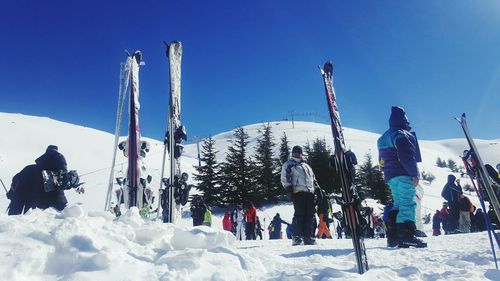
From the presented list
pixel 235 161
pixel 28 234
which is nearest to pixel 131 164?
pixel 28 234

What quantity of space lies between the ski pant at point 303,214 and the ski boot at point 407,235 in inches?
61.9

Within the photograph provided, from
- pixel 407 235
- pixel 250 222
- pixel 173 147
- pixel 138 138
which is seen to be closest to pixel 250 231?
pixel 250 222

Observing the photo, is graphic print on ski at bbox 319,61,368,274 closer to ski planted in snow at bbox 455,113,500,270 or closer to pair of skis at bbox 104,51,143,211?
ski planted in snow at bbox 455,113,500,270

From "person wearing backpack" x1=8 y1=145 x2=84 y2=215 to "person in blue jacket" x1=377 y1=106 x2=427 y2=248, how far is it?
5.25m

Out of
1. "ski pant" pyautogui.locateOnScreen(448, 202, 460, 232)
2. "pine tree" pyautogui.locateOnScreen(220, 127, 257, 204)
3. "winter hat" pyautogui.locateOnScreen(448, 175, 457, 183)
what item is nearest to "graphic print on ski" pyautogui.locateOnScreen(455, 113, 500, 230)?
"winter hat" pyautogui.locateOnScreen(448, 175, 457, 183)

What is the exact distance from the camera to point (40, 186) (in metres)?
6.86

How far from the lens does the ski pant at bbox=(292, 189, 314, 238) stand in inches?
260

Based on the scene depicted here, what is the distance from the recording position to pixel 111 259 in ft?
9.21

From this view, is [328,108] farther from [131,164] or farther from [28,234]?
[131,164]

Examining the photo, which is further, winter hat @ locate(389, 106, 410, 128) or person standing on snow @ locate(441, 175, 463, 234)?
person standing on snow @ locate(441, 175, 463, 234)

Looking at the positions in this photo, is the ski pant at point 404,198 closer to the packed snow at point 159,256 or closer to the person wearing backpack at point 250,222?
the packed snow at point 159,256

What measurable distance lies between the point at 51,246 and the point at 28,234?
0.24m

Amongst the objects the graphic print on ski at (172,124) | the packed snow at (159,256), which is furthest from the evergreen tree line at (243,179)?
the packed snow at (159,256)

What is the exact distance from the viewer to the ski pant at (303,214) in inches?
260
